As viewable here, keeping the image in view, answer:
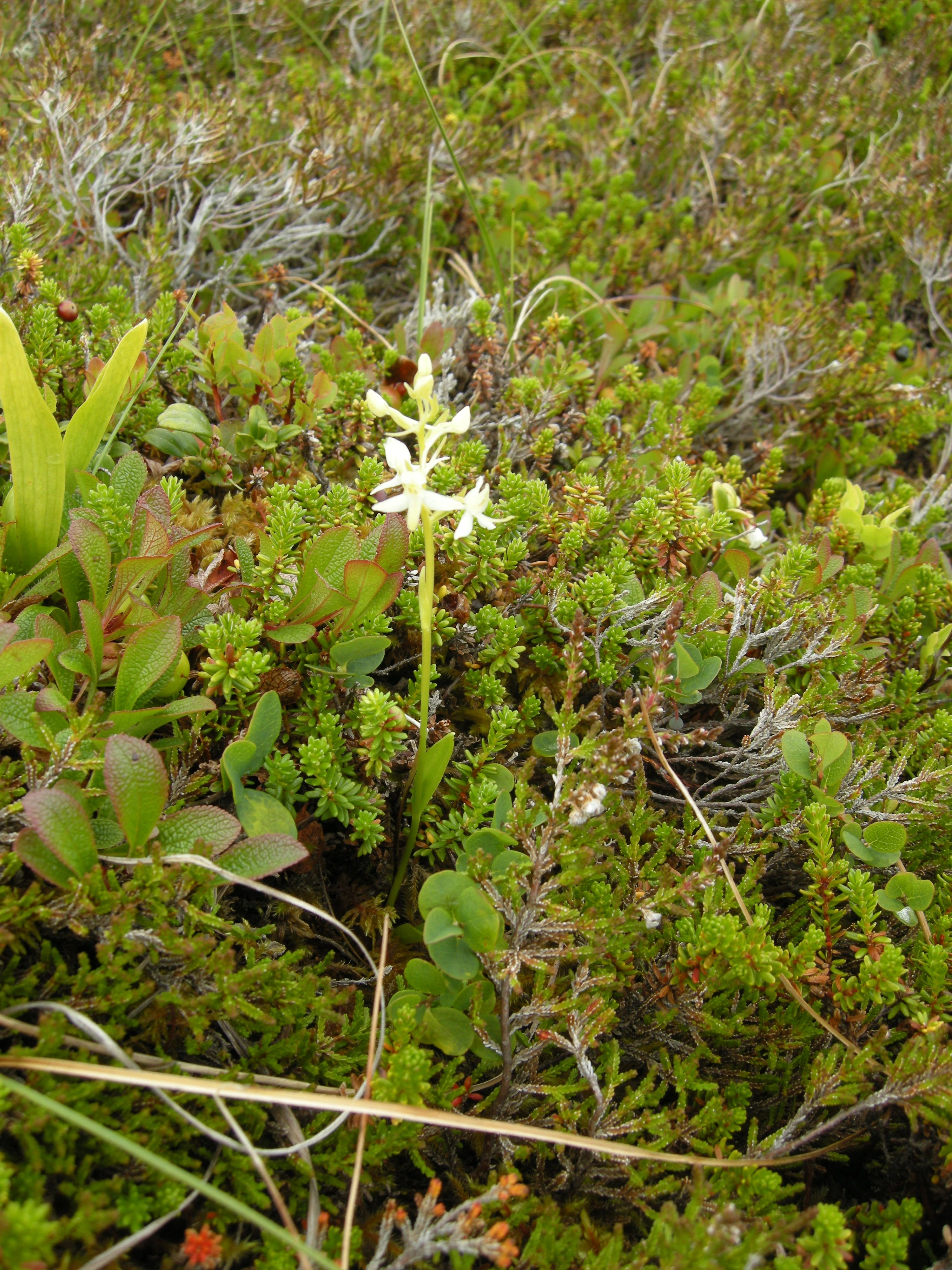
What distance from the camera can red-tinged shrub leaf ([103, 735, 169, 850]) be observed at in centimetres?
144

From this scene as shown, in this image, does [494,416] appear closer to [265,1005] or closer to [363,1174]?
[265,1005]

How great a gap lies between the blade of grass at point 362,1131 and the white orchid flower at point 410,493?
2.68 feet

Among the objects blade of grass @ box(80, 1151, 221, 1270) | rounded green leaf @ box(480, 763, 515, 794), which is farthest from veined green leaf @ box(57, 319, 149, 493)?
blade of grass @ box(80, 1151, 221, 1270)

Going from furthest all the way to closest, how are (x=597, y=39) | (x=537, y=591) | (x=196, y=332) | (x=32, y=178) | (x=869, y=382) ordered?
(x=597, y=39) → (x=869, y=382) → (x=32, y=178) → (x=196, y=332) → (x=537, y=591)

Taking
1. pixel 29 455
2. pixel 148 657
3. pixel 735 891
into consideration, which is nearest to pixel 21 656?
pixel 148 657

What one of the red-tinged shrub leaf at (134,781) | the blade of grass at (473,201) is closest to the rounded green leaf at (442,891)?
the red-tinged shrub leaf at (134,781)

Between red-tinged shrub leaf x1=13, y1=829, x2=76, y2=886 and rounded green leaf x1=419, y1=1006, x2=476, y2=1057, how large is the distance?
2.23ft

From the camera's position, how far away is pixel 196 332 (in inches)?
98.2

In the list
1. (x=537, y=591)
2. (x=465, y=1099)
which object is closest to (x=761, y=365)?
(x=537, y=591)

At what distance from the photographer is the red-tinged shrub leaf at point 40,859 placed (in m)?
1.39

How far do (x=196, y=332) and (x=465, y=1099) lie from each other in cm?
212

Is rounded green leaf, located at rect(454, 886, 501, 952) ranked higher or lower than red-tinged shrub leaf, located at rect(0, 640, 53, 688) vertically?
lower

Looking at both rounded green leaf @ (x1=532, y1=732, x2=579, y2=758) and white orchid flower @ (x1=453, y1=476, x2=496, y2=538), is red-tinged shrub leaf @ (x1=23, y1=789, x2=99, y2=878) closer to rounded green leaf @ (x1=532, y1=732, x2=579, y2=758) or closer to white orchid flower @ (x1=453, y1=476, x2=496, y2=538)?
white orchid flower @ (x1=453, y1=476, x2=496, y2=538)

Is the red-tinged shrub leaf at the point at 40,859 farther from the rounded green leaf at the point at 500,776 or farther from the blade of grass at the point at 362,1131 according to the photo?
the rounded green leaf at the point at 500,776
